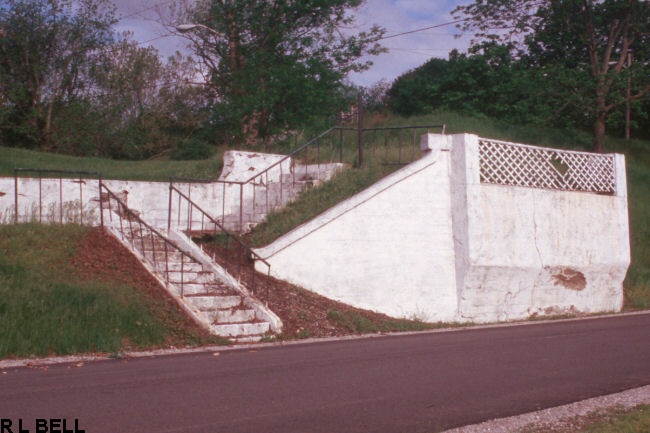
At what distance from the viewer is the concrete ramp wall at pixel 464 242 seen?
43.0ft

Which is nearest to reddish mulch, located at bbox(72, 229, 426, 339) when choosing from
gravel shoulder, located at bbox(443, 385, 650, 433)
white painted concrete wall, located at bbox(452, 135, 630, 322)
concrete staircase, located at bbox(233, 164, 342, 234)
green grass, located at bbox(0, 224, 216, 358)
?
green grass, located at bbox(0, 224, 216, 358)

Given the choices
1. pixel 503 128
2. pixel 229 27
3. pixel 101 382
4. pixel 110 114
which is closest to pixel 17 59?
pixel 110 114

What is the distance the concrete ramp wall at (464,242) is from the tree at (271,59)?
10.6 m

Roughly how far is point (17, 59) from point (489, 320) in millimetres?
21147

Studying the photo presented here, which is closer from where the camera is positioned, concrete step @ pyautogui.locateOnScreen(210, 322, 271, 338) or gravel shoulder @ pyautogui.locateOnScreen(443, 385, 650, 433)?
gravel shoulder @ pyautogui.locateOnScreen(443, 385, 650, 433)

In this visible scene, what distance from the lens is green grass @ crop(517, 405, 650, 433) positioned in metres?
5.65

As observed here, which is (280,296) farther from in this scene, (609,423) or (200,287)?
(609,423)

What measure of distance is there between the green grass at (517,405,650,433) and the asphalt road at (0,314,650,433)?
0.50 metres

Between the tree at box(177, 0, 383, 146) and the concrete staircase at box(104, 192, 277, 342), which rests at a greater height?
the tree at box(177, 0, 383, 146)

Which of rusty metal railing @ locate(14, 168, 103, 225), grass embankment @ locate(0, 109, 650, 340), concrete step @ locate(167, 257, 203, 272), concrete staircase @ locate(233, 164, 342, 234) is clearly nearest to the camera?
concrete step @ locate(167, 257, 203, 272)

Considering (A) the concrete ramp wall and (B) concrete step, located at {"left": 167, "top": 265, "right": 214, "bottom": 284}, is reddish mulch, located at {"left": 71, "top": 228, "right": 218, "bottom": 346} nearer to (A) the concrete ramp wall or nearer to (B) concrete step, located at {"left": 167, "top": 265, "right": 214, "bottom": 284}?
(B) concrete step, located at {"left": 167, "top": 265, "right": 214, "bottom": 284}

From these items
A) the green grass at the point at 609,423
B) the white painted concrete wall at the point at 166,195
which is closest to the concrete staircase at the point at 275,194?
the white painted concrete wall at the point at 166,195

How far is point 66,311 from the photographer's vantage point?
9461 mm

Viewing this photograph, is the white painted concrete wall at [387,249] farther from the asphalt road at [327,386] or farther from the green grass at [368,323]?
the asphalt road at [327,386]
